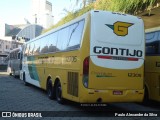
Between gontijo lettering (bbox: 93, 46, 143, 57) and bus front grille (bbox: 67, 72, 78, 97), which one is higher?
gontijo lettering (bbox: 93, 46, 143, 57)

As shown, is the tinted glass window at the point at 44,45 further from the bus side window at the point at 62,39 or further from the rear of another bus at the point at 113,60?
the rear of another bus at the point at 113,60

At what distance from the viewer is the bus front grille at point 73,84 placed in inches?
400

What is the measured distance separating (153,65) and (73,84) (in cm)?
321

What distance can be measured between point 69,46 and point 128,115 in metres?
3.11

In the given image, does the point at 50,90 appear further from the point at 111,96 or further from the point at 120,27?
the point at 120,27

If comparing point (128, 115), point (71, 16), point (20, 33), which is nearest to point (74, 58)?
point (128, 115)

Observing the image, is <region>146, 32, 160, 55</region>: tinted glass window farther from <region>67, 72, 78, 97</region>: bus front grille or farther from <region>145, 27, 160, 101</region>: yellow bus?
<region>67, 72, 78, 97</region>: bus front grille

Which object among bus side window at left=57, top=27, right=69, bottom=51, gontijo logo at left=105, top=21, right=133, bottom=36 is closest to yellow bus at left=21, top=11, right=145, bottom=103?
gontijo logo at left=105, top=21, right=133, bottom=36

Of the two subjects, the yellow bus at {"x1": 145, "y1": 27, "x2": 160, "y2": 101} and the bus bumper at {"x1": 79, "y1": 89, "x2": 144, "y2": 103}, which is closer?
the bus bumper at {"x1": 79, "y1": 89, "x2": 144, "y2": 103}

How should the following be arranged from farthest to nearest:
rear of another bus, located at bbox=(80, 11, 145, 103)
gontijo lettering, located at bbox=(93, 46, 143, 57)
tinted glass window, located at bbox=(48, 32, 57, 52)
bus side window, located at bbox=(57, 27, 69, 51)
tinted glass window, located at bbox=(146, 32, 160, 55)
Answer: tinted glass window, located at bbox=(48, 32, 57, 52), bus side window, located at bbox=(57, 27, 69, 51), tinted glass window, located at bbox=(146, 32, 160, 55), gontijo lettering, located at bbox=(93, 46, 143, 57), rear of another bus, located at bbox=(80, 11, 145, 103)

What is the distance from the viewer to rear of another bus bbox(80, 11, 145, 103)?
9.68m

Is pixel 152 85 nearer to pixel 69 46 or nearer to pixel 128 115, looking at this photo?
pixel 128 115

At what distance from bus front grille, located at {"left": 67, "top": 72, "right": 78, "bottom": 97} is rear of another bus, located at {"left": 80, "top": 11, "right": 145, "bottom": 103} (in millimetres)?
544

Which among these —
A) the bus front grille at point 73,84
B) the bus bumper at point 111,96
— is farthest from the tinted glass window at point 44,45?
the bus bumper at point 111,96
